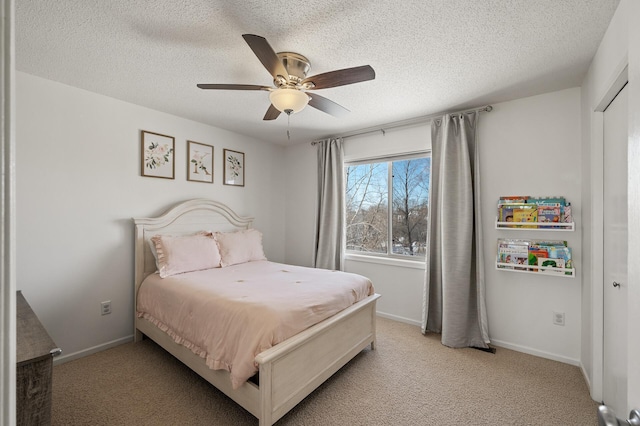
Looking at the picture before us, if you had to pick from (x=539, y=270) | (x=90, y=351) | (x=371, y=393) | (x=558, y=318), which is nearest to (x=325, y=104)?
(x=371, y=393)

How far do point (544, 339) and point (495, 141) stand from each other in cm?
193

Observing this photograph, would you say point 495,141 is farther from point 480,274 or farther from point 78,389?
point 78,389

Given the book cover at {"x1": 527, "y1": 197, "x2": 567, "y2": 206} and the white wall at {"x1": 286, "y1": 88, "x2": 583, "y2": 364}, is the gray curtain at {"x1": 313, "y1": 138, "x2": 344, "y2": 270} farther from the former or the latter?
the book cover at {"x1": 527, "y1": 197, "x2": 567, "y2": 206}

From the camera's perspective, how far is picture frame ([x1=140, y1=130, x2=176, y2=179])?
3012 mm

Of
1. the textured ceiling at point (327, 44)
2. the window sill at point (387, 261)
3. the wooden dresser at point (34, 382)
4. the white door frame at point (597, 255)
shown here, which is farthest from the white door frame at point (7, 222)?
the window sill at point (387, 261)

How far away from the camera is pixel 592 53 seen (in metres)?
1.97

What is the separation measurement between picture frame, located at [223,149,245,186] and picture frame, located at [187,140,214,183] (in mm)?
221

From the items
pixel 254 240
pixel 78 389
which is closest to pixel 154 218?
pixel 254 240

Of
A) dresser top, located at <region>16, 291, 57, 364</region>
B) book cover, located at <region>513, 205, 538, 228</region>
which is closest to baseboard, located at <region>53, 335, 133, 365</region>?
dresser top, located at <region>16, 291, 57, 364</region>

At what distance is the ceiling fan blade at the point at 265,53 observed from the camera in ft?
4.77

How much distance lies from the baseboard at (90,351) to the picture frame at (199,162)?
5.97ft

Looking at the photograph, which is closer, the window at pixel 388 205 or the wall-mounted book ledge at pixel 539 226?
the wall-mounted book ledge at pixel 539 226

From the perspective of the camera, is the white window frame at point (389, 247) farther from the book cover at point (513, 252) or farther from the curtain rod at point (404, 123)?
the book cover at point (513, 252)

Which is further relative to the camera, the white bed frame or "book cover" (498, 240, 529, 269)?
"book cover" (498, 240, 529, 269)
